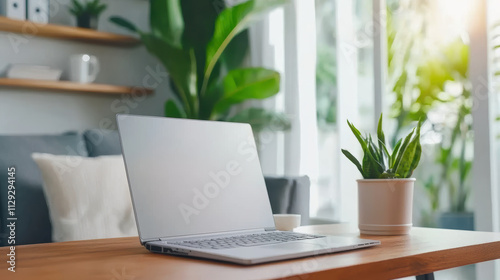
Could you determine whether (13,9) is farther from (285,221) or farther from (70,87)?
(285,221)

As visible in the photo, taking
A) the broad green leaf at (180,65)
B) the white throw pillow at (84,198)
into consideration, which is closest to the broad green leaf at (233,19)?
the broad green leaf at (180,65)

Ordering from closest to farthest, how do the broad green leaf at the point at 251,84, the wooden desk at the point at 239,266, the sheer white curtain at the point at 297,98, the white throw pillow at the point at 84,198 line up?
the wooden desk at the point at 239,266, the white throw pillow at the point at 84,198, the broad green leaf at the point at 251,84, the sheer white curtain at the point at 297,98

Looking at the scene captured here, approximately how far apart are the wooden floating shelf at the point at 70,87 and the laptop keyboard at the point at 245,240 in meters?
2.33

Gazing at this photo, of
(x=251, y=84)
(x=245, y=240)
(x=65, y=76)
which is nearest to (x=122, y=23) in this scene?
(x=65, y=76)

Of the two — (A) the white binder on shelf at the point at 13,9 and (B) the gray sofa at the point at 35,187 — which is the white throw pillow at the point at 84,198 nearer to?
(B) the gray sofa at the point at 35,187

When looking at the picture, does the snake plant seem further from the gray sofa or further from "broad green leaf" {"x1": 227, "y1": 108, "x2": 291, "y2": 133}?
"broad green leaf" {"x1": 227, "y1": 108, "x2": 291, "y2": 133}

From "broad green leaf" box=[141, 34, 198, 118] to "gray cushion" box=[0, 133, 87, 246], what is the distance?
1.06 metres

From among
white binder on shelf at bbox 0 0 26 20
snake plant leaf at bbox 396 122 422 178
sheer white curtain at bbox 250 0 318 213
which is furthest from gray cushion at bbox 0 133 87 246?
snake plant leaf at bbox 396 122 422 178

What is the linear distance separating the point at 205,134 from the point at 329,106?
1.99 m

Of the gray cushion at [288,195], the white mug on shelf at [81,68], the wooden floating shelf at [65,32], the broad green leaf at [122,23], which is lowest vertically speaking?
the gray cushion at [288,195]

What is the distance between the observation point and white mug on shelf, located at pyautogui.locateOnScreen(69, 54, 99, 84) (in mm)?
3215

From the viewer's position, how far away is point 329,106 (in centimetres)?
304

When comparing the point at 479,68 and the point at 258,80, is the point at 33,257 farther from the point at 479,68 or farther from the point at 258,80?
the point at 258,80

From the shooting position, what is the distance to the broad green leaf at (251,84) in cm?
293
